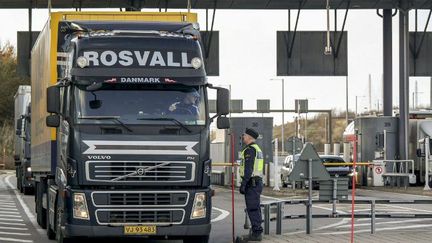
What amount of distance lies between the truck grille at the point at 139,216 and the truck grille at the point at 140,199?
3.5 inches

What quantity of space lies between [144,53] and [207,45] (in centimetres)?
2359

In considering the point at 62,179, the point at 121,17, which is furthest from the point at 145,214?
the point at 121,17

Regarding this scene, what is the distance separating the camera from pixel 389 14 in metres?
42.2

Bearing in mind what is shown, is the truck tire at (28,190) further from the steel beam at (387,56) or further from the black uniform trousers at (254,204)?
the black uniform trousers at (254,204)

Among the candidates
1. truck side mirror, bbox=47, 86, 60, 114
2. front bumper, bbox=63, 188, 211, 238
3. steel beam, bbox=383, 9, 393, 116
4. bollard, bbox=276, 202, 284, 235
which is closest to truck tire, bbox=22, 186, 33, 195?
steel beam, bbox=383, 9, 393, 116

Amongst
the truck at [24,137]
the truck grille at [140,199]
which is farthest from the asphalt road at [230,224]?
the truck at [24,137]

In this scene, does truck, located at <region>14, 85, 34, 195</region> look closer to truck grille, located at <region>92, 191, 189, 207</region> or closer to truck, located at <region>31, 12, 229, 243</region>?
truck, located at <region>31, 12, 229, 243</region>

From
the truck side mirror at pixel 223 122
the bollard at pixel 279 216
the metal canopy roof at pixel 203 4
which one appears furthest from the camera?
the metal canopy roof at pixel 203 4

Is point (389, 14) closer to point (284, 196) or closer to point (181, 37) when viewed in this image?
point (284, 196)

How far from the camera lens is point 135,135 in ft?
47.4

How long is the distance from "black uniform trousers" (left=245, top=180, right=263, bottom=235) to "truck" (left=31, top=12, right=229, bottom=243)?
43.4 inches

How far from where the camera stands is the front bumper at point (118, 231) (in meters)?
14.5

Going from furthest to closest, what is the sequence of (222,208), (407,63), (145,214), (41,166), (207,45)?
1. (407,63)
2. (207,45)
3. (222,208)
4. (41,166)
5. (145,214)

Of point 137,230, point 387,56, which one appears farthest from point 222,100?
point 387,56
